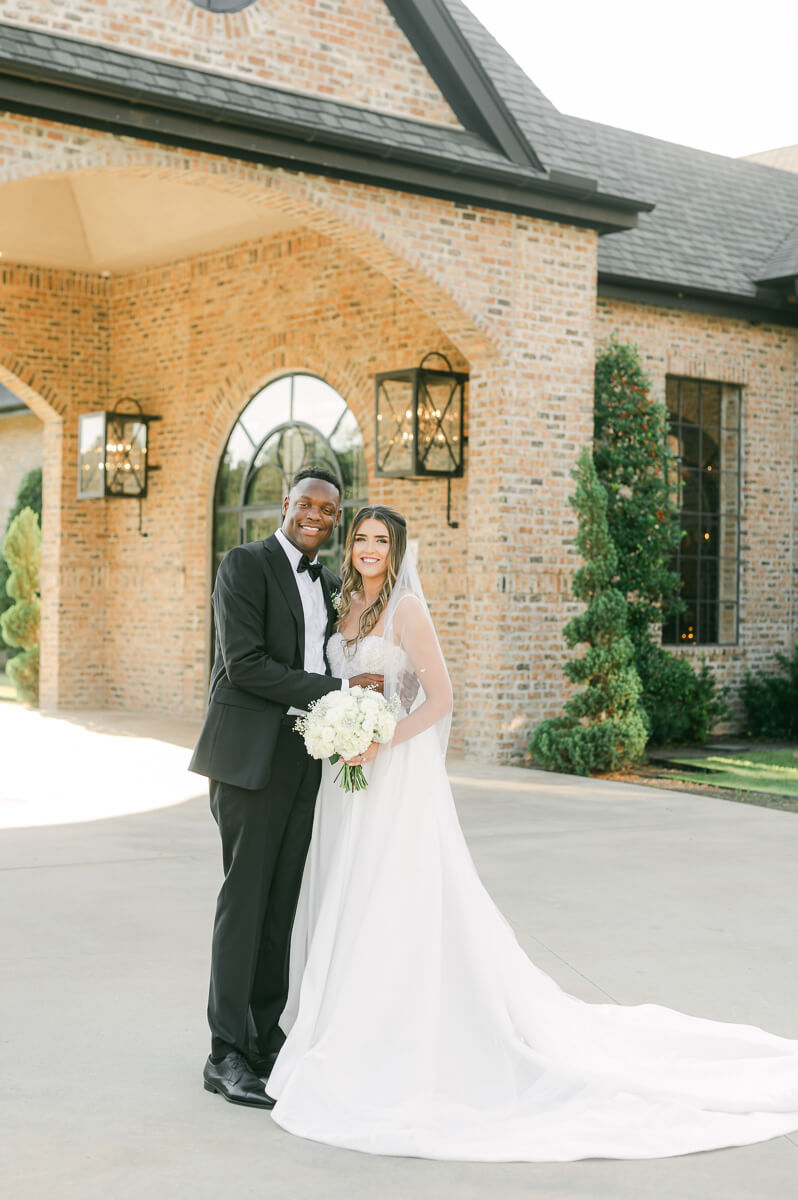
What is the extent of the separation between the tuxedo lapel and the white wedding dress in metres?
0.15

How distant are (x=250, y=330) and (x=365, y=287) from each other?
6.74ft

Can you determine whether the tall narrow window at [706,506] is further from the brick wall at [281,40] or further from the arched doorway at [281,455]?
the brick wall at [281,40]

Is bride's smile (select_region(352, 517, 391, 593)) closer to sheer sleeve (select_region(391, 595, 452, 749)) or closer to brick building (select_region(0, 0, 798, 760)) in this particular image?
sheer sleeve (select_region(391, 595, 452, 749))

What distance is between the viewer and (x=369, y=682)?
4.15 m

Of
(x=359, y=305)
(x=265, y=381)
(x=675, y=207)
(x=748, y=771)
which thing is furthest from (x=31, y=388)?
(x=748, y=771)

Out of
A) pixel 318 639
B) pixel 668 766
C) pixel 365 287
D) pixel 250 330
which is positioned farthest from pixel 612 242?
pixel 318 639

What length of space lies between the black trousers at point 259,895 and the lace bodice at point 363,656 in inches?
10.3

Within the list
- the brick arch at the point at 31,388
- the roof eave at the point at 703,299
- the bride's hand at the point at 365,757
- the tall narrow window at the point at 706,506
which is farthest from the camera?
the brick arch at the point at 31,388

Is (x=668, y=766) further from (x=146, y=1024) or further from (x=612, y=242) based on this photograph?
(x=146, y=1024)

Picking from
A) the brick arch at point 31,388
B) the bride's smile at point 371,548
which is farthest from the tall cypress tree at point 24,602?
the bride's smile at point 371,548

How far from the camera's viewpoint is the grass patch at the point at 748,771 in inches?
418

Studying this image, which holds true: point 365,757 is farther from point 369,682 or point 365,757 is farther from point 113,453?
point 113,453

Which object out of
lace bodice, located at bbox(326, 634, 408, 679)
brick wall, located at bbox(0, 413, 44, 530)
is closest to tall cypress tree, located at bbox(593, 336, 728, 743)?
lace bodice, located at bbox(326, 634, 408, 679)

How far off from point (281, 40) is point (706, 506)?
659cm
